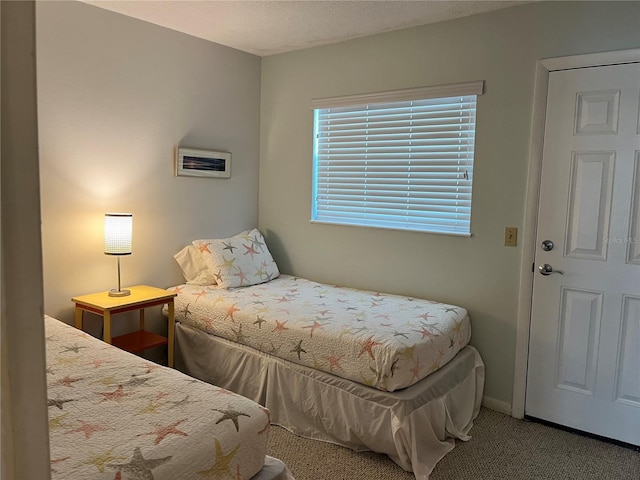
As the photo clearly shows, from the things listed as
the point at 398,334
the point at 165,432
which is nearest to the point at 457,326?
the point at 398,334

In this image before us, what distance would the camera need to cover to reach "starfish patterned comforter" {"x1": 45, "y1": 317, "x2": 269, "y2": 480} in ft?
4.09

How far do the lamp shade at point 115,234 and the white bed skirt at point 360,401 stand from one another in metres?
0.72

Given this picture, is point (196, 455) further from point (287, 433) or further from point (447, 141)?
point (447, 141)

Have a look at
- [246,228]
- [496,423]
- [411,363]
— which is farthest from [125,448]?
[246,228]

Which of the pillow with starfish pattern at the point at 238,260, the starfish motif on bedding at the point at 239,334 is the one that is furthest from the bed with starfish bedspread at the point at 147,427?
the pillow with starfish pattern at the point at 238,260

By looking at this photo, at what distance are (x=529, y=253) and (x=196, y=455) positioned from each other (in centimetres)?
216

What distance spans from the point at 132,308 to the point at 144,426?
4.79ft

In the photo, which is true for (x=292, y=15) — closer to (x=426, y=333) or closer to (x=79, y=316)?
(x=426, y=333)

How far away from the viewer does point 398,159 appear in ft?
10.7

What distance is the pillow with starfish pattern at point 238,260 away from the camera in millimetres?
3299

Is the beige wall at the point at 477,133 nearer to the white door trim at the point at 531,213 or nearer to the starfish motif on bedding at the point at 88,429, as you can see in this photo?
the white door trim at the point at 531,213

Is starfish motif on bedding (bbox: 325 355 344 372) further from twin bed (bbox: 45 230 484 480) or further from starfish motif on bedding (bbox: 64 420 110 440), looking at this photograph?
starfish motif on bedding (bbox: 64 420 110 440)

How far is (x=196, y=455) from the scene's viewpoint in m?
1.33

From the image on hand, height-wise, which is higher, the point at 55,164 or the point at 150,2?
the point at 150,2
